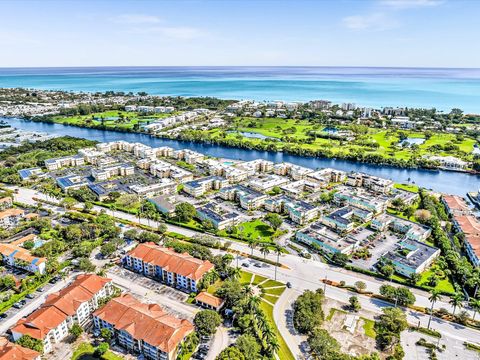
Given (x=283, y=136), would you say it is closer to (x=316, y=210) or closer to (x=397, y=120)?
(x=397, y=120)

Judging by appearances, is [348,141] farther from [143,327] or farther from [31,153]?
[31,153]

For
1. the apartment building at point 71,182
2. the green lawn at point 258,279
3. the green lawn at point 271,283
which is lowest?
the green lawn at point 271,283

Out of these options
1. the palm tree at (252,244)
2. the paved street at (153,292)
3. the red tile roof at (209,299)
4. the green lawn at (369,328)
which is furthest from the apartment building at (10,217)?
the green lawn at (369,328)

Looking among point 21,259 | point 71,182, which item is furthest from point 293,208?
point 71,182

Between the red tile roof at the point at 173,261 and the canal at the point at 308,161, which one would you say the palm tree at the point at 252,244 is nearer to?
the red tile roof at the point at 173,261

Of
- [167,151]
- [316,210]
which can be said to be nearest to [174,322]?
[316,210]
